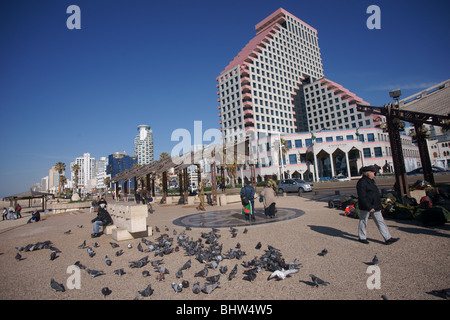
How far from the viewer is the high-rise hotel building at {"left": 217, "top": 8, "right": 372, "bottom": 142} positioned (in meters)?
71.5

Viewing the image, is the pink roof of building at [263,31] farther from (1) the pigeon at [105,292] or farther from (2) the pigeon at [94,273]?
(1) the pigeon at [105,292]

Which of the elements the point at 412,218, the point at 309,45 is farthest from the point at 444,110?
the point at 309,45

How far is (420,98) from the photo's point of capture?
9406 mm

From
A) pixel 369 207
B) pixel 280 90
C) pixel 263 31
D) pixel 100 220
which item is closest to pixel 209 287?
pixel 369 207

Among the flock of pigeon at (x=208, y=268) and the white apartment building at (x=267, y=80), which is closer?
the flock of pigeon at (x=208, y=268)

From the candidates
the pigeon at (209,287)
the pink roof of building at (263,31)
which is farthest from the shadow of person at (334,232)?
the pink roof of building at (263,31)

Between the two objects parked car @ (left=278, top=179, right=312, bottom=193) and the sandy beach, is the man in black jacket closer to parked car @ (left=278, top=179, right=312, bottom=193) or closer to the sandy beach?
the sandy beach

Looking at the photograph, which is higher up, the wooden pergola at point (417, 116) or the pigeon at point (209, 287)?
the wooden pergola at point (417, 116)

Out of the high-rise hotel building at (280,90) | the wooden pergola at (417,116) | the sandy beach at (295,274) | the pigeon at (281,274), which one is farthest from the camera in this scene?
the high-rise hotel building at (280,90)

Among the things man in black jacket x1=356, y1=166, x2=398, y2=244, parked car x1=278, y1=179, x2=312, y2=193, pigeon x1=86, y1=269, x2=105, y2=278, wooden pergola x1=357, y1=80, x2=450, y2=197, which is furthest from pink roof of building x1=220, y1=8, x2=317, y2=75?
pigeon x1=86, y1=269, x2=105, y2=278

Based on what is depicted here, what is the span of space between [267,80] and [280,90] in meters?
7.00

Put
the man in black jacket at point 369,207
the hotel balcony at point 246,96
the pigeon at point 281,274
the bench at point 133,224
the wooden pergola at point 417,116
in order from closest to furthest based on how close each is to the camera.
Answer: the pigeon at point 281,274, the man in black jacket at point 369,207, the bench at point 133,224, the wooden pergola at point 417,116, the hotel balcony at point 246,96

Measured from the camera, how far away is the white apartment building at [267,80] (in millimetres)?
70938
